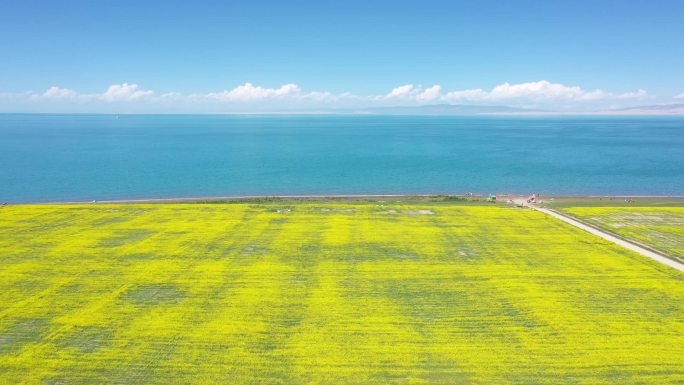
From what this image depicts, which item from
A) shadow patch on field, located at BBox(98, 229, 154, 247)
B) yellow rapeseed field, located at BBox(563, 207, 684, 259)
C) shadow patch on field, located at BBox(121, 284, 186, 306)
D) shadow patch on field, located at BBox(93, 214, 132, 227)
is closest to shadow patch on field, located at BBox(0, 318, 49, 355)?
shadow patch on field, located at BBox(121, 284, 186, 306)

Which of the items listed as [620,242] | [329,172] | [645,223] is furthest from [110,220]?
[645,223]

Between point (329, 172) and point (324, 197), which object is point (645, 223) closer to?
point (324, 197)

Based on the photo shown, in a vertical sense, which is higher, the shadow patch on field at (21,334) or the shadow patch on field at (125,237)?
the shadow patch on field at (125,237)

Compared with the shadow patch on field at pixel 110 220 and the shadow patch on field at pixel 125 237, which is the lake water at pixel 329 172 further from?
the shadow patch on field at pixel 125 237

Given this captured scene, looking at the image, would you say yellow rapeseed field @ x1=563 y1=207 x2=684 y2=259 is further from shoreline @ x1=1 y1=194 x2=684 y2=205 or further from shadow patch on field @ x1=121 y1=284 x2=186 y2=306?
shadow patch on field @ x1=121 y1=284 x2=186 y2=306

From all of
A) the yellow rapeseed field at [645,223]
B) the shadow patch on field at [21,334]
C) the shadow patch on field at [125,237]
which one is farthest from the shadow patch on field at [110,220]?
the yellow rapeseed field at [645,223]

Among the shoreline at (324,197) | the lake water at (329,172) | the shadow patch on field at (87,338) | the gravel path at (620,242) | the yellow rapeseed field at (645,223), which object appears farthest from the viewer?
the lake water at (329,172)

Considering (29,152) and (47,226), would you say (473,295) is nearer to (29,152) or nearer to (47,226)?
(47,226)
